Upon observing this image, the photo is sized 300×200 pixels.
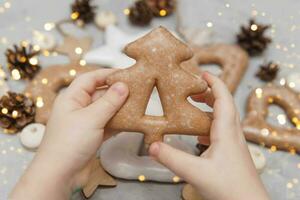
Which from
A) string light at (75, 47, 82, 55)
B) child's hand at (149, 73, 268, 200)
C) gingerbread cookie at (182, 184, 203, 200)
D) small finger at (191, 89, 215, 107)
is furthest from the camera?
string light at (75, 47, 82, 55)

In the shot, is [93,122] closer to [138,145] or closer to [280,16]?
[138,145]

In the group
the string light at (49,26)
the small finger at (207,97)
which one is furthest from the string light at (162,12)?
the small finger at (207,97)

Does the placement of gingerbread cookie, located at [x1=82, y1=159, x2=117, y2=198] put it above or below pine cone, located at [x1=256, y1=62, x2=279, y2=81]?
below

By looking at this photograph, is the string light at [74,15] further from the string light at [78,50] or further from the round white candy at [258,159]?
the round white candy at [258,159]

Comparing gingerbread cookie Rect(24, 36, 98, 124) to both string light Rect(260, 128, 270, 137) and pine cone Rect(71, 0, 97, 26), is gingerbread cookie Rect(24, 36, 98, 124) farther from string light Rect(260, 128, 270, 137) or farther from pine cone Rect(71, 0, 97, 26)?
string light Rect(260, 128, 270, 137)

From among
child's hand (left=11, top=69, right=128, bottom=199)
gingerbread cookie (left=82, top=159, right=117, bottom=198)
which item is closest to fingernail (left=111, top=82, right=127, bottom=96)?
child's hand (left=11, top=69, right=128, bottom=199)

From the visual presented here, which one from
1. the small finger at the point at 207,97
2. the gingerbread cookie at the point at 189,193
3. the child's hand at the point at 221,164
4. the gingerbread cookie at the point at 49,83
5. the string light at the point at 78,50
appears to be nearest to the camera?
the child's hand at the point at 221,164

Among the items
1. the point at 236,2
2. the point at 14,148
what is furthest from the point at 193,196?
the point at 236,2
